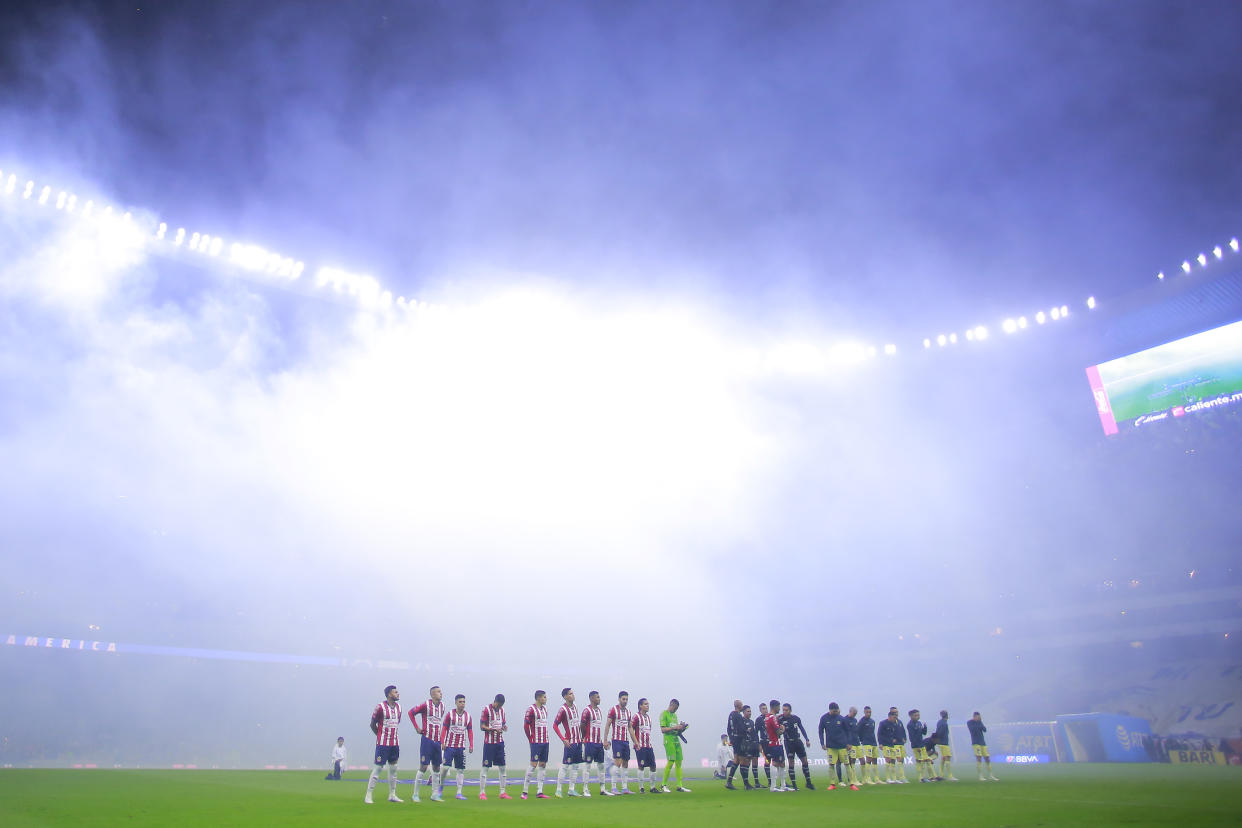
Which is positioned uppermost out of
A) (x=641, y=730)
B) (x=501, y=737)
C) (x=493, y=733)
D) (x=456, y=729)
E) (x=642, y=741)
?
(x=456, y=729)

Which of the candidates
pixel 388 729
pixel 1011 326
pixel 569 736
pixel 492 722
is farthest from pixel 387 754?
pixel 1011 326

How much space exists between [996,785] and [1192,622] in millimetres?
38056

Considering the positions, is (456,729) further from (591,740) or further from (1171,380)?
(1171,380)

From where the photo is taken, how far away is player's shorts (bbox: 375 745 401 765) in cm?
1293

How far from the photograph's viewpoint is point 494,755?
543 inches

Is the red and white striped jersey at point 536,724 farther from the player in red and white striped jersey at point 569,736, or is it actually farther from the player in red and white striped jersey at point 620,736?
the player in red and white striped jersey at point 620,736

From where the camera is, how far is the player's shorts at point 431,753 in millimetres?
13141

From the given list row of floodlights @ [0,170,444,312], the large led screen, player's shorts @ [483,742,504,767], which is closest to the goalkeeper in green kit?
player's shorts @ [483,742,504,767]

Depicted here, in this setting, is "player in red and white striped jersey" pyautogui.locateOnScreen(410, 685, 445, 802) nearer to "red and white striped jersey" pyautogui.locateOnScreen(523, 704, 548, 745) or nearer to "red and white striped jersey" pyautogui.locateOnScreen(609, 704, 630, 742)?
"red and white striped jersey" pyautogui.locateOnScreen(523, 704, 548, 745)

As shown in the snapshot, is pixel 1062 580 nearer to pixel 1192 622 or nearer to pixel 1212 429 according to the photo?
pixel 1192 622

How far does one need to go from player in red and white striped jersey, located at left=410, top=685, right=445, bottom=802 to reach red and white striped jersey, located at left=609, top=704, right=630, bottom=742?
3348 millimetres

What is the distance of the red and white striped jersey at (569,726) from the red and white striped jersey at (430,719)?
7.19 ft

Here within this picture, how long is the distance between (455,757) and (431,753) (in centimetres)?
54

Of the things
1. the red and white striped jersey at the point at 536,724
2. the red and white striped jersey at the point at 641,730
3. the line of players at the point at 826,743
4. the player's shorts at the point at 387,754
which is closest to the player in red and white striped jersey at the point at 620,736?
the red and white striped jersey at the point at 641,730
